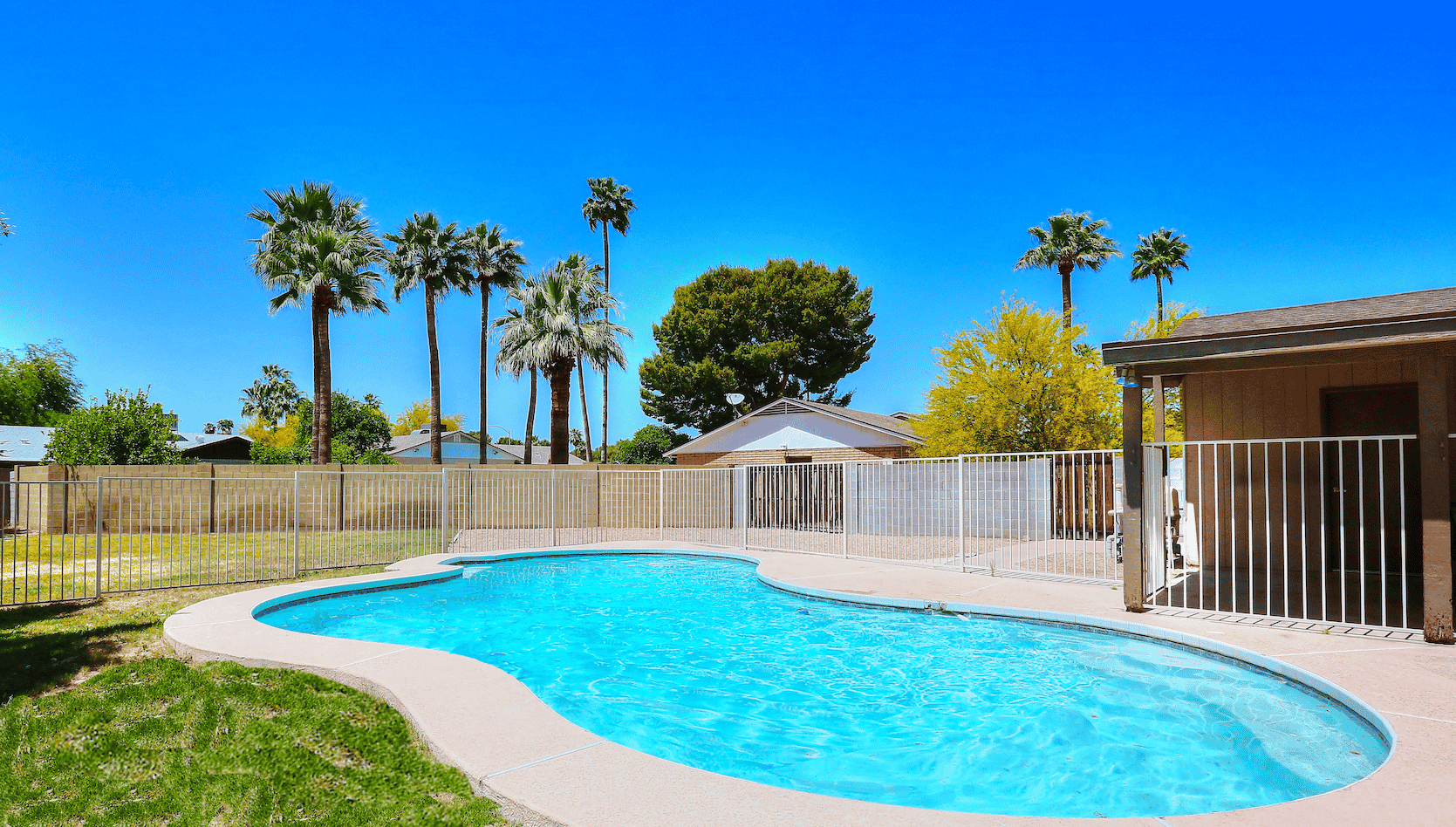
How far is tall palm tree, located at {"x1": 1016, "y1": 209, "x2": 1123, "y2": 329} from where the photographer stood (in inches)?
1170

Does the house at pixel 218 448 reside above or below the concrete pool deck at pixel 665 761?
above

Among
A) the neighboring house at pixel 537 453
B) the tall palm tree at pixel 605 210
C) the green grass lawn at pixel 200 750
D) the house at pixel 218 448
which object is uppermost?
the tall palm tree at pixel 605 210

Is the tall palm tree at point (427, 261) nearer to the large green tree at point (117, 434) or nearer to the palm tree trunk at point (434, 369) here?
the palm tree trunk at point (434, 369)

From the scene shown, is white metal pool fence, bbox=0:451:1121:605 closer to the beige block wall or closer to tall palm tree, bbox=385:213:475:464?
the beige block wall

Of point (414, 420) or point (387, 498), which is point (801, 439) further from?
point (414, 420)

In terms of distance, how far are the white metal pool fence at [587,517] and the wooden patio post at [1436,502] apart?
3.85 metres

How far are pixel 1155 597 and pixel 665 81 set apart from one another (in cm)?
1782

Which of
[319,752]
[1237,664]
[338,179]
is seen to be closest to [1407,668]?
[1237,664]

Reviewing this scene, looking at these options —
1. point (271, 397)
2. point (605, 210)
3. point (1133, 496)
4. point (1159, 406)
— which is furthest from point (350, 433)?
point (1133, 496)

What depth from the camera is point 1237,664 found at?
5.79 meters

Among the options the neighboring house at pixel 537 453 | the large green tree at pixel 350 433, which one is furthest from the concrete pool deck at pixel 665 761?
the neighboring house at pixel 537 453

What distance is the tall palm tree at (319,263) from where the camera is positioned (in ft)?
76.8

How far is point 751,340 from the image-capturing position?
37844 millimetres

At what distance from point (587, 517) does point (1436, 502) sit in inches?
717
